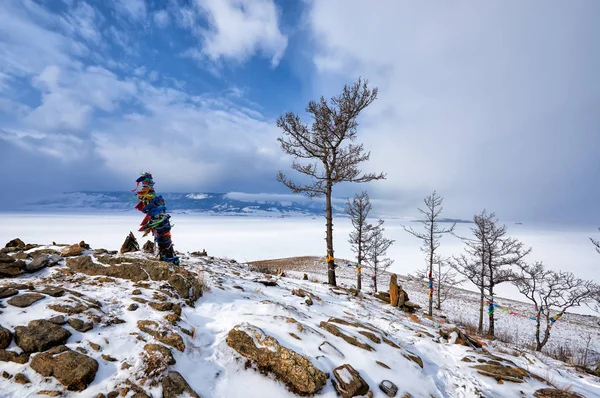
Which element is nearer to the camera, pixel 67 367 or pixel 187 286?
pixel 67 367

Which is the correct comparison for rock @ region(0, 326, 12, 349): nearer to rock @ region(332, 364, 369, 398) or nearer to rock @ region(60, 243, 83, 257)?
rock @ region(332, 364, 369, 398)

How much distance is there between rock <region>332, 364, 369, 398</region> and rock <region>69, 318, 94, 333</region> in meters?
3.65

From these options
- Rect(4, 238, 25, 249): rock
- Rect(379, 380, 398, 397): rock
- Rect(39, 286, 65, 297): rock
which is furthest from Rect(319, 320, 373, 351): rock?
Rect(4, 238, 25, 249): rock

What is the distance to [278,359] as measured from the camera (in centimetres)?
375

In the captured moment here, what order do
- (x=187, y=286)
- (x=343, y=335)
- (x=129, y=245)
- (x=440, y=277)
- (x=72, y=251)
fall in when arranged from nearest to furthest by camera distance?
(x=343, y=335) → (x=187, y=286) → (x=72, y=251) → (x=129, y=245) → (x=440, y=277)

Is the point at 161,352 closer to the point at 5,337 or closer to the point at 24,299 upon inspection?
the point at 5,337

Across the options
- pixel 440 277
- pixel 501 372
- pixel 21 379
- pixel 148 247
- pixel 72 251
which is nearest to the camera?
pixel 21 379

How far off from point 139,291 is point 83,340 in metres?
1.75

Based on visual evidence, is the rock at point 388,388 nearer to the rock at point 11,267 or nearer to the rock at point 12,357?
the rock at point 12,357

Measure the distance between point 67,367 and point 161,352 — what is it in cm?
97

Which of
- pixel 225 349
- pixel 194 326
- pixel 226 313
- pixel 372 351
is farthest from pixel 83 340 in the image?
pixel 372 351

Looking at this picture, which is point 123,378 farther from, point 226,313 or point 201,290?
point 201,290

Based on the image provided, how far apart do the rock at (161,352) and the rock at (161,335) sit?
5.7 inches

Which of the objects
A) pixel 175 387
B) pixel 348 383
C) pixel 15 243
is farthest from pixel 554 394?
pixel 15 243
